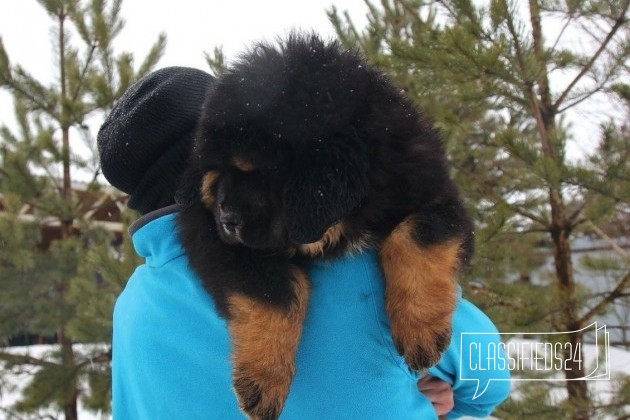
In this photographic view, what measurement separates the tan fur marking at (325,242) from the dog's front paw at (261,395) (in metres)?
0.31

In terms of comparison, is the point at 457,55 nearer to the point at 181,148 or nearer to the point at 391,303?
the point at 181,148

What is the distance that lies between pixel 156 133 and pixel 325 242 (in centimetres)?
77

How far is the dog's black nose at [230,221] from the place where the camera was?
144cm

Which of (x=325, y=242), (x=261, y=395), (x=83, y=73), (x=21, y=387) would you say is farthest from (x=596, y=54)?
(x=21, y=387)

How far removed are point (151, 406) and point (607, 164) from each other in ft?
11.2

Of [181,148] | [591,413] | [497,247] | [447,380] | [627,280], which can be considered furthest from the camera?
[497,247]

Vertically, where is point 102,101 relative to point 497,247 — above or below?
above

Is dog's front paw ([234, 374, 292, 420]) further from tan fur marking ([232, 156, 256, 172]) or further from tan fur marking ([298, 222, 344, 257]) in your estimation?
tan fur marking ([232, 156, 256, 172])

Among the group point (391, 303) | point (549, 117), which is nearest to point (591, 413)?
point (549, 117)

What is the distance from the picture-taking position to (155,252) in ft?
5.76

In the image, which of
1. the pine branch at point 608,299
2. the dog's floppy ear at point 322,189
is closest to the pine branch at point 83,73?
the pine branch at point 608,299

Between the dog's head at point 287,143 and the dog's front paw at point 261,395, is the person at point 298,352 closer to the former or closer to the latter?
the dog's front paw at point 261,395

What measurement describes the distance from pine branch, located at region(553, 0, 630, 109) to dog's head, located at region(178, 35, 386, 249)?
10.1 ft

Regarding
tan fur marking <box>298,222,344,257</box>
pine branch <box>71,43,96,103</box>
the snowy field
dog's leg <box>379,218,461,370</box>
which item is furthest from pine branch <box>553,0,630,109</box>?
pine branch <box>71,43,96,103</box>
